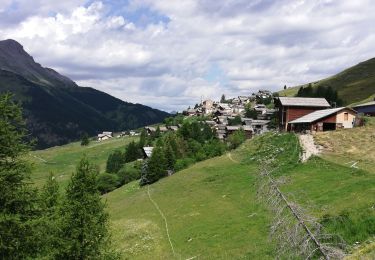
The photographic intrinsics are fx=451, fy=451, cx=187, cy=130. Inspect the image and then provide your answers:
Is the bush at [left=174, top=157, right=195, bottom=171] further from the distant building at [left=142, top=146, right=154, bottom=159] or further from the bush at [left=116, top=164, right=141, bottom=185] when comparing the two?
the distant building at [left=142, top=146, right=154, bottom=159]

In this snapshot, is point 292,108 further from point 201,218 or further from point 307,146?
point 201,218

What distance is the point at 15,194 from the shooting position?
21156 mm

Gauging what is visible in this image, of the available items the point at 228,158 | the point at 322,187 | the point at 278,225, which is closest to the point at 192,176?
the point at 228,158

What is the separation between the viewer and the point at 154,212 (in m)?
62.5

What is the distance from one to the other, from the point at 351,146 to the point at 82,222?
151 ft

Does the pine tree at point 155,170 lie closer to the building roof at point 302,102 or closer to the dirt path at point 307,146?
the building roof at point 302,102

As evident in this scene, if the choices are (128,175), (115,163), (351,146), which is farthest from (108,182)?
(351,146)

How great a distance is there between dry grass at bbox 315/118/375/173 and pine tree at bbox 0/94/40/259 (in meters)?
40.9

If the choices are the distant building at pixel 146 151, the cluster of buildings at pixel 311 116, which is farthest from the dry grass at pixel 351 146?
the distant building at pixel 146 151

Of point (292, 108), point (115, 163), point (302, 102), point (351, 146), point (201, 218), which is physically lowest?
point (115, 163)

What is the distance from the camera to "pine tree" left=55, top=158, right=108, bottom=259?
29.5m

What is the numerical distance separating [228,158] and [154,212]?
2583cm

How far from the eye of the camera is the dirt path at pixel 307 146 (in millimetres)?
64875

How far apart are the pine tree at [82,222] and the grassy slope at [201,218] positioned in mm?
11127
